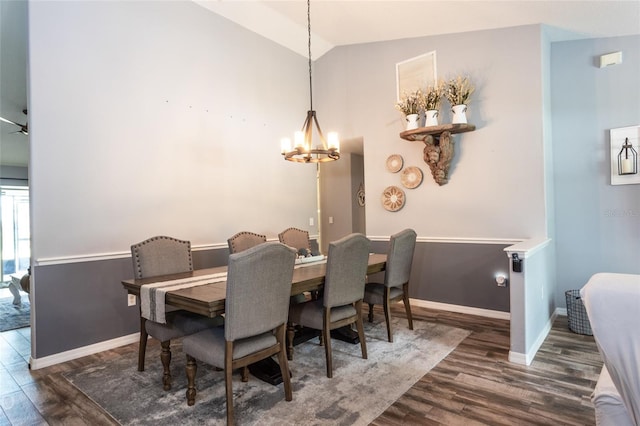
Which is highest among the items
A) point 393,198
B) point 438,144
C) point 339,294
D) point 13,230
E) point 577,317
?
point 438,144

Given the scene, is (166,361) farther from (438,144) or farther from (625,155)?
(625,155)

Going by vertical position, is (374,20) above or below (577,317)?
above

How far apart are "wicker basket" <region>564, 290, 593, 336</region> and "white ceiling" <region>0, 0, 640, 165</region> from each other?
8.88ft

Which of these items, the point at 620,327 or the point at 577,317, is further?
the point at 577,317

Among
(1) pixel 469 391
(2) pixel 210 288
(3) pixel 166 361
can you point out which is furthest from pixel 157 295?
(1) pixel 469 391

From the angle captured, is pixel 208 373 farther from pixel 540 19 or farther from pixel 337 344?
pixel 540 19

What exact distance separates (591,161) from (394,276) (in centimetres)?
257

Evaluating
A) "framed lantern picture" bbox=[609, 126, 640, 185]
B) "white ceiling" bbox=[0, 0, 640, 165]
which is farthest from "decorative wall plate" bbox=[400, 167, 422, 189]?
"framed lantern picture" bbox=[609, 126, 640, 185]

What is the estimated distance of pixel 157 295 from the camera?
7.36ft

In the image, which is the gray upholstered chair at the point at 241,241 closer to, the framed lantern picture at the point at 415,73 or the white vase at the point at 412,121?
the white vase at the point at 412,121

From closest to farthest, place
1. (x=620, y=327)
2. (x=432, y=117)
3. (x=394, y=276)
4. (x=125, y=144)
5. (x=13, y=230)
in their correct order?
(x=620, y=327) → (x=394, y=276) → (x=125, y=144) → (x=432, y=117) → (x=13, y=230)

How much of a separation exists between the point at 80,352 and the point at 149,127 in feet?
7.09

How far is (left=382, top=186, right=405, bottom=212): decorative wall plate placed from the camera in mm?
4574

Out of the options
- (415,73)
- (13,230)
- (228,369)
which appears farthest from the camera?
(13,230)
